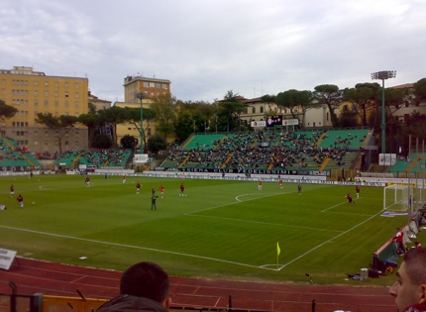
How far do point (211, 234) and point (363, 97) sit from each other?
6496 centimetres

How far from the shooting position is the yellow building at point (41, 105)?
98438 millimetres

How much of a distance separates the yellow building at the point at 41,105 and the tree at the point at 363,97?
70.2 metres

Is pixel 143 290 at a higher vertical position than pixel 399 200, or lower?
higher

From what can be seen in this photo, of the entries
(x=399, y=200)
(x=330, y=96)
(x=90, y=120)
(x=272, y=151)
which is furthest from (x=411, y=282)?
(x=90, y=120)

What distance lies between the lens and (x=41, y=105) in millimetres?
101562

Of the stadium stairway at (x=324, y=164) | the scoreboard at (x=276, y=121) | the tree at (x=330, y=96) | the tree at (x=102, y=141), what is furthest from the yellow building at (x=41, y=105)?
the stadium stairway at (x=324, y=164)

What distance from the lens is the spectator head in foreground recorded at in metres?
2.35

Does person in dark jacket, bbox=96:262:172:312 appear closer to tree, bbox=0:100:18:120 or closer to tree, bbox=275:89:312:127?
tree, bbox=275:89:312:127

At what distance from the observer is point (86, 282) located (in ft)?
47.4

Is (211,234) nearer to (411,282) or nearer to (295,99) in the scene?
(411,282)

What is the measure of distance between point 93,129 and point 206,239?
91.6m

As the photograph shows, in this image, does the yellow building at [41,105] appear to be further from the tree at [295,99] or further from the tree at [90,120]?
the tree at [295,99]

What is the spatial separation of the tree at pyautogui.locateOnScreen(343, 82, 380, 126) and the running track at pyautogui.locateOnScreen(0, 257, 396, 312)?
70.3 meters

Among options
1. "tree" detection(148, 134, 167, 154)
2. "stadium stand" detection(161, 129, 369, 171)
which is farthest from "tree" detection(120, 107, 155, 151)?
"stadium stand" detection(161, 129, 369, 171)
